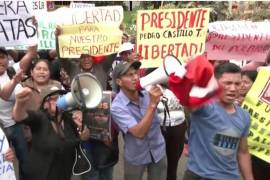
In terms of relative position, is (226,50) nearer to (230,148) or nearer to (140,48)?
(140,48)

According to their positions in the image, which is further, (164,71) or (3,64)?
(3,64)

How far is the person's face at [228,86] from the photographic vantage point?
10.7ft

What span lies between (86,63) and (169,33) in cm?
94

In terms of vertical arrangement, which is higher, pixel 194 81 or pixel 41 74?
pixel 194 81

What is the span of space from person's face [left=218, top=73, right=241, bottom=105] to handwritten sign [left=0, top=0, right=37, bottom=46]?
2206 millimetres

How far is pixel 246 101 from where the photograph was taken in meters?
3.85

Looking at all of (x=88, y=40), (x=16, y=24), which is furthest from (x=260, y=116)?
(x=16, y=24)

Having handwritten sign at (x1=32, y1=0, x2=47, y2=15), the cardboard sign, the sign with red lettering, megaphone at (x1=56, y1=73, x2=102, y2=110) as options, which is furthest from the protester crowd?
the sign with red lettering

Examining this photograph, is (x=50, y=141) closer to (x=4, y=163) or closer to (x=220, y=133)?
(x=4, y=163)

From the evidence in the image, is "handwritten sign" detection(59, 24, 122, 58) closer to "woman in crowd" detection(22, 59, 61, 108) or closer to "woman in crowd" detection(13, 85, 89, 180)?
"woman in crowd" detection(22, 59, 61, 108)

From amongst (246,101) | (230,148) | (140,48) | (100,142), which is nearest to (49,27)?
(140,48)

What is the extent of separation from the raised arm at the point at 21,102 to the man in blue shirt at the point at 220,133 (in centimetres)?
112

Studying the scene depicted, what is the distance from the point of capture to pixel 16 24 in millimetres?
4641

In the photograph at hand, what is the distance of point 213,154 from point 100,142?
1.42 metres
